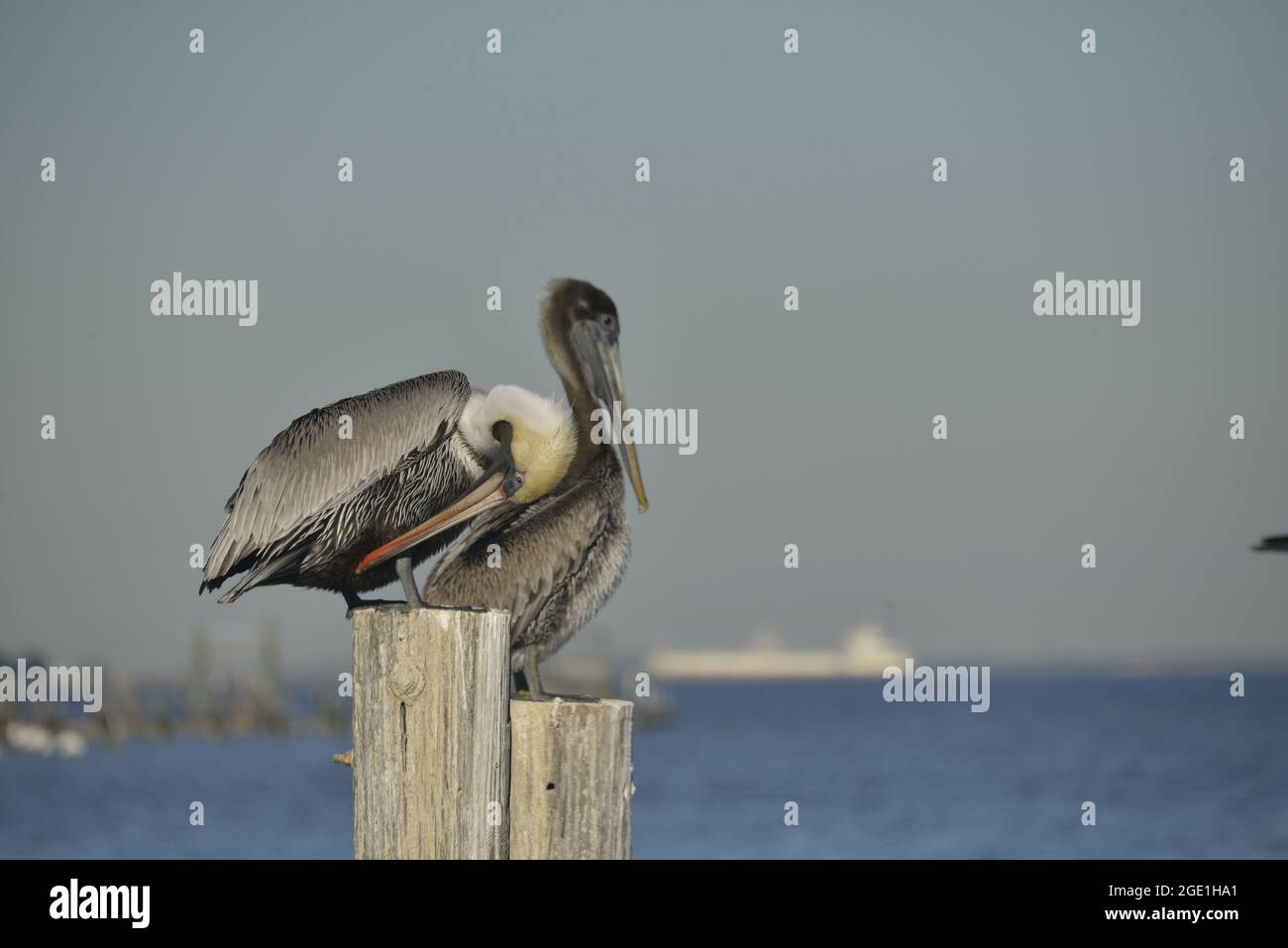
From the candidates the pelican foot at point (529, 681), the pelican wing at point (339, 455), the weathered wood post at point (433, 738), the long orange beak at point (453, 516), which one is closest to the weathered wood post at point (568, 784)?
the weathered wood post at point (433, 738)

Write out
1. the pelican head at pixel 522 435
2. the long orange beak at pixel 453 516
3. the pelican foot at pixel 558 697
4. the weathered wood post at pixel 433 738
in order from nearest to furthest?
the weathered wood post at pixel 433 738, the pelican foot at pixel 558 697, the long orange beak at pixel 453 516, the pelican head at pixel 522 435

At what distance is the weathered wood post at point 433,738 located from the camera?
14.0 ft

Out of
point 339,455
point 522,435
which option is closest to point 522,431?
point 522,435

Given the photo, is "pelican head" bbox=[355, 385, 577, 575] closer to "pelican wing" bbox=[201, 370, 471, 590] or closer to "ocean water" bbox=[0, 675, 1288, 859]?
"pelican wing" bbox=[201, 370, 471, 590]

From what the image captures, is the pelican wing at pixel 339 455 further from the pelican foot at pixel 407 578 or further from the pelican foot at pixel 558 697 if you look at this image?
the pelican foot at pixel 558 697

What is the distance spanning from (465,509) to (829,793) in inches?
1557

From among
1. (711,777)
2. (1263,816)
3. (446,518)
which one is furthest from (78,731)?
(446,518)

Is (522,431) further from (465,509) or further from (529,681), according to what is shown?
(529,681)

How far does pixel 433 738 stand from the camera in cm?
427

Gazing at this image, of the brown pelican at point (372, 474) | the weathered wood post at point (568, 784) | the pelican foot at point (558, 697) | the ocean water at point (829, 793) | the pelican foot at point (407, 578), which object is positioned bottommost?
the ocean water at point (829, 793)

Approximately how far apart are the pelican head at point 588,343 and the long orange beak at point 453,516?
3.90 ft

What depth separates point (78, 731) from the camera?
4972 centimetres

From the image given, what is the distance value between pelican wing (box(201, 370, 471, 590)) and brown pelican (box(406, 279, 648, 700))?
16.7 inches
